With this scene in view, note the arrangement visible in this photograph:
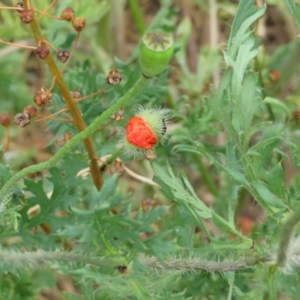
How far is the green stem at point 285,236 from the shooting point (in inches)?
45.6

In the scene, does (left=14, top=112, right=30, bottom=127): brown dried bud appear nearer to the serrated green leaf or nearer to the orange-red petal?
the orange-red petal

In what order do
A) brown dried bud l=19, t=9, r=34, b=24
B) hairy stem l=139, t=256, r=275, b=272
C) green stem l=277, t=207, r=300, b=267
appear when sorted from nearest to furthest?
green stem l=277, t=207, r=300, b=267 < brown dried bud l=19, t=9, r=34, b=24 < hairy stem l=139, t=256, r=275, b=272

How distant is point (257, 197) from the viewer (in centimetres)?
151

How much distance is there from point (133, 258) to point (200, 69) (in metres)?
1.44

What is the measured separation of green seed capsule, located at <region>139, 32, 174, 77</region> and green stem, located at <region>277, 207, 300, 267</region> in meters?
0.40

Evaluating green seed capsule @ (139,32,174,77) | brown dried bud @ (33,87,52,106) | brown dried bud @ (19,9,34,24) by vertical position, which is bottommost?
brown dried bud @ (33,87,52,106)

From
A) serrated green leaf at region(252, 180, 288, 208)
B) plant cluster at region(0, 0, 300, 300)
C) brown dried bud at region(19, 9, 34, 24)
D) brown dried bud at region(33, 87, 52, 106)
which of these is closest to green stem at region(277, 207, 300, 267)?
plant cluster at region(0, 0, 300, 300)

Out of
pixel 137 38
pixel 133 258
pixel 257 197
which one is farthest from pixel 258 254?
pixel 137 38

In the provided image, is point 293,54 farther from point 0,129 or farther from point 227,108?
point 0,129

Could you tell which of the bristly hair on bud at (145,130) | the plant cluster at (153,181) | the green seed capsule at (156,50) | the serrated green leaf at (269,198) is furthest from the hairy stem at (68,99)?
the serrated green leaf at (269,198)

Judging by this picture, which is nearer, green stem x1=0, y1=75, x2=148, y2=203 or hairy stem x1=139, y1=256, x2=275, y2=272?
green stem x1=0, y1=75, x2=148, y2=203

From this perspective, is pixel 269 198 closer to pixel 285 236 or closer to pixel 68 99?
pixel 285 236

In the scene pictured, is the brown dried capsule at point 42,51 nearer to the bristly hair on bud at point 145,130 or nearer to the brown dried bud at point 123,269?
the bristly hair on bud at point 145,130

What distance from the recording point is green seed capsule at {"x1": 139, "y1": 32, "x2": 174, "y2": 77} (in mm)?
1204
